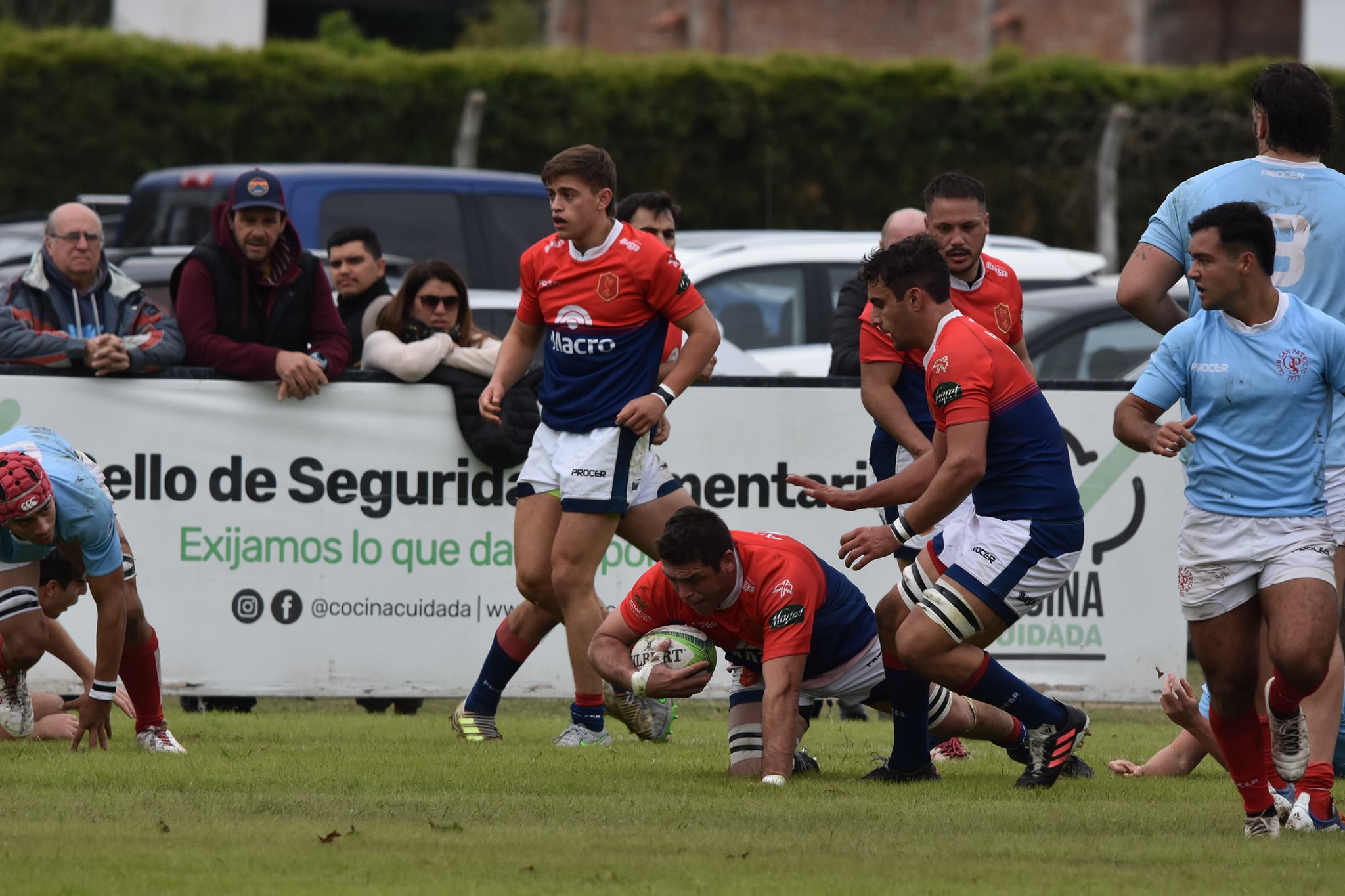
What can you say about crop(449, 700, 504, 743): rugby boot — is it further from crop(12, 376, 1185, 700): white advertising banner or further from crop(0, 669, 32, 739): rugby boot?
crop(0, 669, 32, 739): rugby boot

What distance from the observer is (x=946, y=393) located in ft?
21.7

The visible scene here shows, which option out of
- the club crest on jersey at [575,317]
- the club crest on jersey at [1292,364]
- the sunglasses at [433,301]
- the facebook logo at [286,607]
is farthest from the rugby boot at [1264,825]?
the facebook logo at [286,607]

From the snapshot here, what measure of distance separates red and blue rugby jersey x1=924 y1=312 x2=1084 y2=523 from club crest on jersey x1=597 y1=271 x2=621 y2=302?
160 centimetres

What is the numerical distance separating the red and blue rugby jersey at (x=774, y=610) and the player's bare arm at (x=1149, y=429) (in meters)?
1.56

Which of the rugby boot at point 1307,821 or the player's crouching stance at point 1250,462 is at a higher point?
the player's crouching stance at point 1250,462

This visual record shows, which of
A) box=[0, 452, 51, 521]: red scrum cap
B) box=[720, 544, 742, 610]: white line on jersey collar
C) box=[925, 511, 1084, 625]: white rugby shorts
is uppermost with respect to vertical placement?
box=[0, 452, 51, 521]: red scrum cap

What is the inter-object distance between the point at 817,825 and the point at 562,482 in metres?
2.40

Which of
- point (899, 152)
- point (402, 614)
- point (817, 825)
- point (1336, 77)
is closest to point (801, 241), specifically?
point (402, 614)

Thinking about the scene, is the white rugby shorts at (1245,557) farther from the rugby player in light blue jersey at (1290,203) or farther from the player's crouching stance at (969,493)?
the player's crouching stance at (969,493)

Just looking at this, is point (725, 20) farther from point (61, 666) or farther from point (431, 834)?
point (431, 834)

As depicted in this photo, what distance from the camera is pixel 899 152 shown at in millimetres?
23750

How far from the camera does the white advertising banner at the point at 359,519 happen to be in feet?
32.1

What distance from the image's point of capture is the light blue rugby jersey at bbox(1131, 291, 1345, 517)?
18.8 feet

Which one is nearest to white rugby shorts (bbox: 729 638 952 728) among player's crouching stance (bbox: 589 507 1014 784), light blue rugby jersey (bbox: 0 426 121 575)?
player's crouching stance (bbox: 589 507 1014 784)
